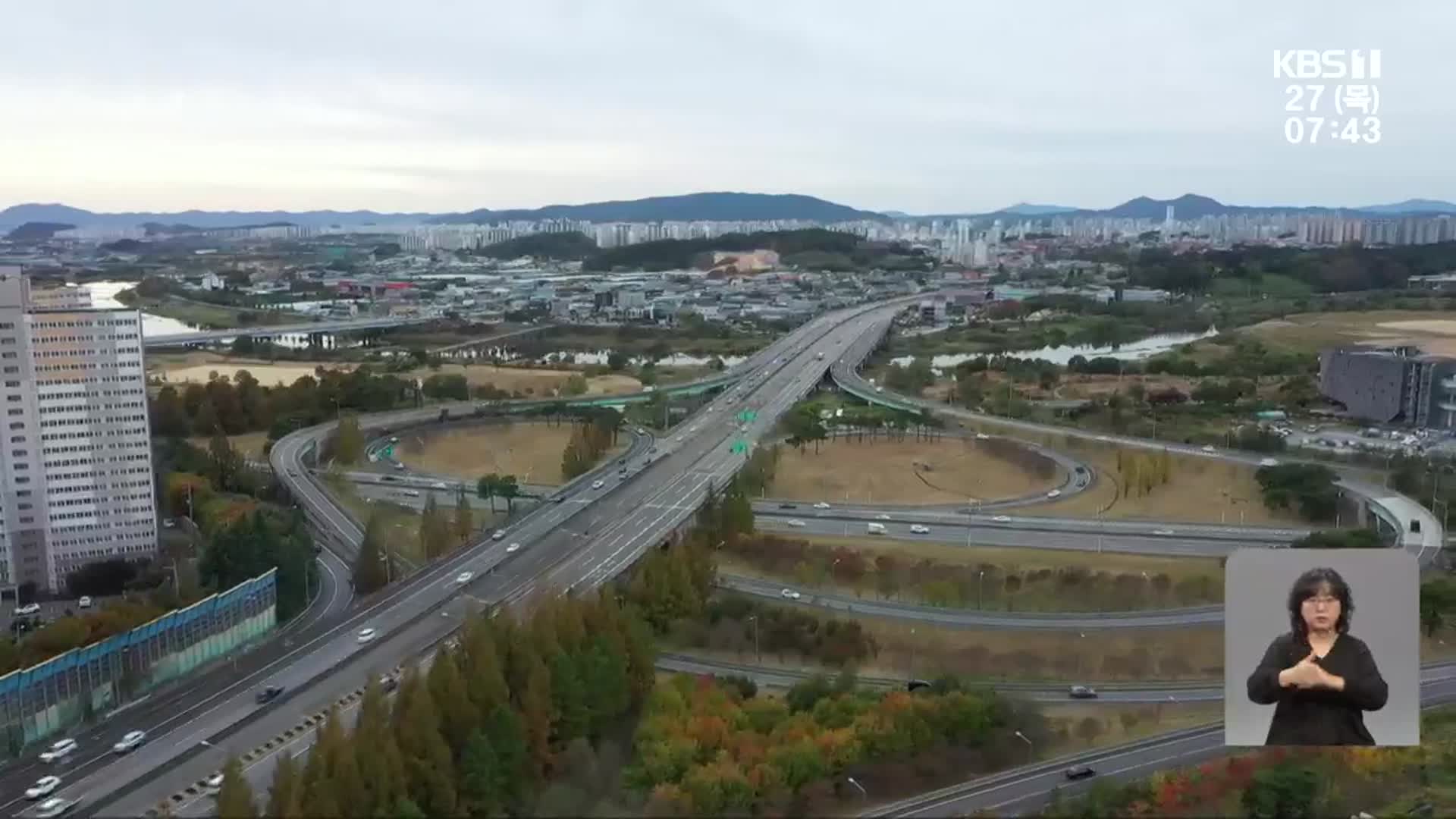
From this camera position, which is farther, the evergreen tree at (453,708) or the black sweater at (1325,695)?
the evergreen tree at (453,708)

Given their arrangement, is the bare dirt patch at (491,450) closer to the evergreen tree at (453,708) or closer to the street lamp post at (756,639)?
the street lamp post at (756,639)

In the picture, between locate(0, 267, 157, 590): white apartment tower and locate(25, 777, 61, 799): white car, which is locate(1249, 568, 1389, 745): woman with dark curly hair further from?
locate(0, 267, 157, 590): white apartment tower

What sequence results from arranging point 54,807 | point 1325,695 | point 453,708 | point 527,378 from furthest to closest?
point 527,378 → point 54,807 → point 453,708 → point 1325,695

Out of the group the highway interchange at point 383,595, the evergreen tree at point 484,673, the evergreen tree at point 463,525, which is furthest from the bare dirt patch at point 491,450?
the evergreen tree at point 484,673

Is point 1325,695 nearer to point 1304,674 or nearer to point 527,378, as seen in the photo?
point 1304,674

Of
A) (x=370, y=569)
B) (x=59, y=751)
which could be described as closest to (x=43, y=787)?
(x=59, y=751)

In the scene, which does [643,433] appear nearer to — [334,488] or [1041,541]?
[334,488]

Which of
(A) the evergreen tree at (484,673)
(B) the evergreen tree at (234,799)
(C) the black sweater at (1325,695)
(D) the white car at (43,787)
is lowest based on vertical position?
(D) the white car at (43,787)
